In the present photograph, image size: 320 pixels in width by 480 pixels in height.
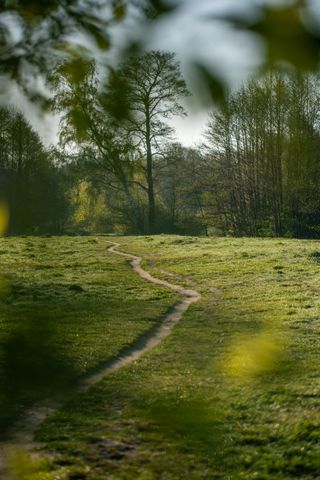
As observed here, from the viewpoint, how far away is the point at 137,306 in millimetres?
11672

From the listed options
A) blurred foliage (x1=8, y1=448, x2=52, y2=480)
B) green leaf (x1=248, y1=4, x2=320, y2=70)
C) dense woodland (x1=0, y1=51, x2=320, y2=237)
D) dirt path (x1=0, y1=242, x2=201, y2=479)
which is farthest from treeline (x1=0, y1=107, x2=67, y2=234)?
dirt path (x1=0, y1=242, x2=201, y2=479)

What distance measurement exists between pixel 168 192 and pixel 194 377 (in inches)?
1391

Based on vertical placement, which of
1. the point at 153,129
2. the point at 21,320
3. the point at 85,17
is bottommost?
the point at 21,320

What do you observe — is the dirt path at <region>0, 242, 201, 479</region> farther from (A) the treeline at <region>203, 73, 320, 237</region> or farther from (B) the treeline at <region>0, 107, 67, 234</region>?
(A) the treeline at <region>203, 73, 320, 237</region>

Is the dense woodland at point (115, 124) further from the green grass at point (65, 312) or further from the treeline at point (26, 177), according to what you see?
the green grass at point (65, 312)

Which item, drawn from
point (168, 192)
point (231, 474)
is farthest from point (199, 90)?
point (168, 192)

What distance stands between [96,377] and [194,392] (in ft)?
5.52

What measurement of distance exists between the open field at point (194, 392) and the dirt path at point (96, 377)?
131mm

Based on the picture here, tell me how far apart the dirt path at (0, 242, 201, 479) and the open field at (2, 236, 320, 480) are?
0.43ft

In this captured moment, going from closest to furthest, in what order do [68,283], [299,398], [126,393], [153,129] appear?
[153,129]
[299,398]
[126,393]
[68,283]

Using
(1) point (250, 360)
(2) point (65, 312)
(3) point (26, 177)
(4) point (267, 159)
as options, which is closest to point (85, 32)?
(3) point (26, 177)

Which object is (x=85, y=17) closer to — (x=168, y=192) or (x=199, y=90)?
(x=199, y=90)

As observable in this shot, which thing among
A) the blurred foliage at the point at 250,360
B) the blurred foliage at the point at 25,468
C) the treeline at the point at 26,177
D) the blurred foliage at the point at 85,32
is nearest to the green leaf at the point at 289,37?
the blurred foliage at the point at 85,32

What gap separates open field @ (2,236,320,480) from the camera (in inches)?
156
